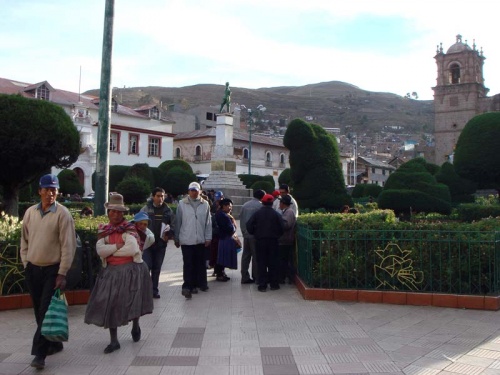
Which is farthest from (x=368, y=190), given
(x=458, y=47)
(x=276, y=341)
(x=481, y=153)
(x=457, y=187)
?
(x=458, y=47)

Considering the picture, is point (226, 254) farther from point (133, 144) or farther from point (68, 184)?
point (133, 144)

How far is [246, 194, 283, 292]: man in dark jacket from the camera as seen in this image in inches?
352

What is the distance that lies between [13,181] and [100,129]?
6.34 m

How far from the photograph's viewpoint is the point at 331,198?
65.3 ft

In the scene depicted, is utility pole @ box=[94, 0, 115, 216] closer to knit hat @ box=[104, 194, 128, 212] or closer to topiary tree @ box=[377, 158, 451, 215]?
knit hat @ box=[104, 194, 128, 212]

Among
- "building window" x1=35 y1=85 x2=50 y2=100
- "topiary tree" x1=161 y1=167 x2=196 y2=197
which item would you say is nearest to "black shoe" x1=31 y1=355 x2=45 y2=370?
"topiary tree" x1=161 y1=167 x2=196 y2=197

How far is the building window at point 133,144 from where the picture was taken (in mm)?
51969

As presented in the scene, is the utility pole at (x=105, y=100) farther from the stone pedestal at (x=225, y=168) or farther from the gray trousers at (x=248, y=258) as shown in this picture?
the stone pedestal at (x=225, y=168)

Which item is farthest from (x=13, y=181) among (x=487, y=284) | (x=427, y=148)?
(x=427, y=148)

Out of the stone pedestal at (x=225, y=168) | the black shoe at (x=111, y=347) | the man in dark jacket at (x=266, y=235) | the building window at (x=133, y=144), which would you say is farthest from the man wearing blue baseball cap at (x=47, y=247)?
the building window at (x=133, y=144)

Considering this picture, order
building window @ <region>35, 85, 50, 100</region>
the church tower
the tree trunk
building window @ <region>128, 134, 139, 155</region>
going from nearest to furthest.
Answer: the tree trunk, building window @ <region>35, 85, 50, 100</region>, building window @ <region>128, 134, 139, 155</region>, the church tower

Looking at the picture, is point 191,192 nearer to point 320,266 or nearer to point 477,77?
point 320,266

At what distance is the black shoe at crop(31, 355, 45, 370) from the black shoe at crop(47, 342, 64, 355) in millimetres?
300

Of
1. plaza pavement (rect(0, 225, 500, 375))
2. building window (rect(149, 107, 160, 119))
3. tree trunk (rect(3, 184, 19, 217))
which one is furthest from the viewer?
building window (rect(149, 107, 160, 119))
